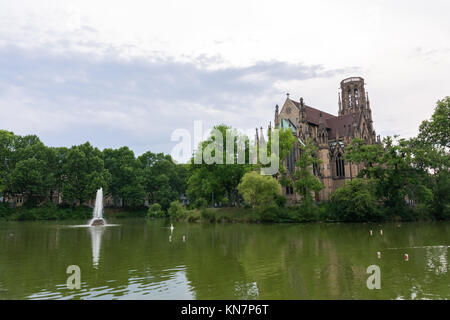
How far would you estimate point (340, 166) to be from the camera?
70.6 meters

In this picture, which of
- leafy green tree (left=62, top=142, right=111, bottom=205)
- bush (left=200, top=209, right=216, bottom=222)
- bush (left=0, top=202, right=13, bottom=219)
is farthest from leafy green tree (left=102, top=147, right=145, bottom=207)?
bush (left=200, top=209, right=216, bottom=222)

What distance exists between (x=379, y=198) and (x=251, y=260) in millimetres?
41665

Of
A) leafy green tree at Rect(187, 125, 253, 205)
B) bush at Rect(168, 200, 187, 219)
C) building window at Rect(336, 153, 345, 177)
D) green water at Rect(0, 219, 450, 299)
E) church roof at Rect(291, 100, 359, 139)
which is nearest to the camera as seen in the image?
green water at Rect(0, 219, 450, 299)

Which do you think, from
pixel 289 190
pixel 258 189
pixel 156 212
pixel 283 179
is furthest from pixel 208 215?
pixel 156 212

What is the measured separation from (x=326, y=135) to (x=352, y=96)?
82.5 feet

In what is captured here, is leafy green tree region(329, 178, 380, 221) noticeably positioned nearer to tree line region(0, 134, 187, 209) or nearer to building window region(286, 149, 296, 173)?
building window region(286, 149, 296, 173)

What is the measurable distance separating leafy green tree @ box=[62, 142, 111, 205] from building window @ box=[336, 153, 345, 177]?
4962 cm

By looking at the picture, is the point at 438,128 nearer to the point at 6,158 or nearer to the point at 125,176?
the point at 125,176

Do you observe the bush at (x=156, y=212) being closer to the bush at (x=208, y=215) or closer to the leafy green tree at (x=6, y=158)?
the bush at (x=208, y=215)

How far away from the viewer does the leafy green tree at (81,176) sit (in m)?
73.1

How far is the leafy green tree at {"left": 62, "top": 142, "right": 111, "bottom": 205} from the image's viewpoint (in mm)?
73062
